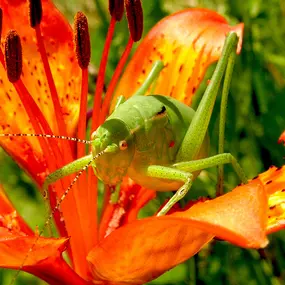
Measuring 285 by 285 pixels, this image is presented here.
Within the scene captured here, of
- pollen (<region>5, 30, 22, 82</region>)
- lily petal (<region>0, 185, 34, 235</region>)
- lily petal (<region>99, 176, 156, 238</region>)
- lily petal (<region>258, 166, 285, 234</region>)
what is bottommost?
lily petal (<region>99, 176, 156, 238</region>)

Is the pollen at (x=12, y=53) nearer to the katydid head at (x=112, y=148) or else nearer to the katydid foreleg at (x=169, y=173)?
the katydid head at (x=112, y=148)

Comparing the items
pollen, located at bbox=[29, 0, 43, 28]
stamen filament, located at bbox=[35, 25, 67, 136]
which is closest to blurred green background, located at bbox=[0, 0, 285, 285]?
stamen filament, located at bbox=[35, 25, 67, 136]

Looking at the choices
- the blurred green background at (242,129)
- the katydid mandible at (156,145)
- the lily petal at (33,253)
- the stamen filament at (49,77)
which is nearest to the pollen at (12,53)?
the stamen filament at (49,77)

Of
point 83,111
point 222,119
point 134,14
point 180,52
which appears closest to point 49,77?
point 83,111

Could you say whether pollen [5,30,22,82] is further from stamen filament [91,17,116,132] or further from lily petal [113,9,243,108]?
lily petal [113,9,243,108]

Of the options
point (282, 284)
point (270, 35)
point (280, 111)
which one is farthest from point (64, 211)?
point (270, 35)

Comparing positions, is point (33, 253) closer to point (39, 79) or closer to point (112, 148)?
point (112, 148)

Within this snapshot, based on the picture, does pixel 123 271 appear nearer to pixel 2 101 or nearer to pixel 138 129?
pixel 138 129
